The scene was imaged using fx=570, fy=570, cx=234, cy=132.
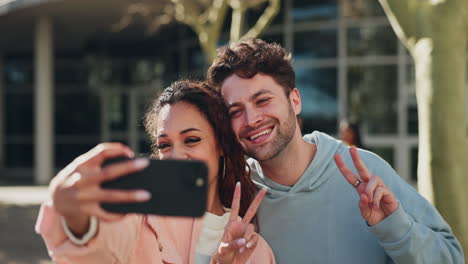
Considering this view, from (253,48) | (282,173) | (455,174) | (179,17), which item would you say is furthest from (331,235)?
(179,17)

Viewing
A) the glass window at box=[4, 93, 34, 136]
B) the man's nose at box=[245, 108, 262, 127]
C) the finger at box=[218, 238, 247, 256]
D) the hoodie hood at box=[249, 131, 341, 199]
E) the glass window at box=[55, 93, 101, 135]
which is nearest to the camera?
the finger at box=[218, 238, 247, 256]

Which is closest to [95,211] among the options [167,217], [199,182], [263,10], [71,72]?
[199,182]

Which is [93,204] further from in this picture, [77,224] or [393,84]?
[393,84]

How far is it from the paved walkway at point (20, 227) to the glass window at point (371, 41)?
8107mm

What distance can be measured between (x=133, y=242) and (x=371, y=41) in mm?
13102

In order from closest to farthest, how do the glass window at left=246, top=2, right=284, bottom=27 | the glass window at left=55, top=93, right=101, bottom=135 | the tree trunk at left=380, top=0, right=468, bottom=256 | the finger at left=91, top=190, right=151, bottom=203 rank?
the finger at left=91, top=190, right=151, bottom=203 < the tree trunk at left=380, top=0, right=468, bottom=256 < the glass window at left=246, top=2, right=284, bottom=27 < the glass window at left=55, top=93, right=101, bottom=135

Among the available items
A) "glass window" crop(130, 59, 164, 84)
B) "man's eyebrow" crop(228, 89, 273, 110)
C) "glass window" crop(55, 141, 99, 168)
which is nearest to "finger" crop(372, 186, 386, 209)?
"man's eyebrow" crop(228, 89, 273, 110)

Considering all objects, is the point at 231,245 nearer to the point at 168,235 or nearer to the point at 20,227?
the point at 168,235

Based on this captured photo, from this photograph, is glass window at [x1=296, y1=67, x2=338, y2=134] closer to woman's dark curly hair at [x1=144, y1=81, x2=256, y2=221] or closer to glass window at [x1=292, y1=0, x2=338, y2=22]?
glass window at [x1=292, y1=0, x2=338, y2=22]

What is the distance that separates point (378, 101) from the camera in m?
13.9

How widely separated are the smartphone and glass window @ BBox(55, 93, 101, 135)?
18.5m

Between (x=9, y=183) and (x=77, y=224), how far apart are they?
1670 cm

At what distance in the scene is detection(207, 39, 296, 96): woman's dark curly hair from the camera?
96.5 inches

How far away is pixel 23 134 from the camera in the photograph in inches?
773
